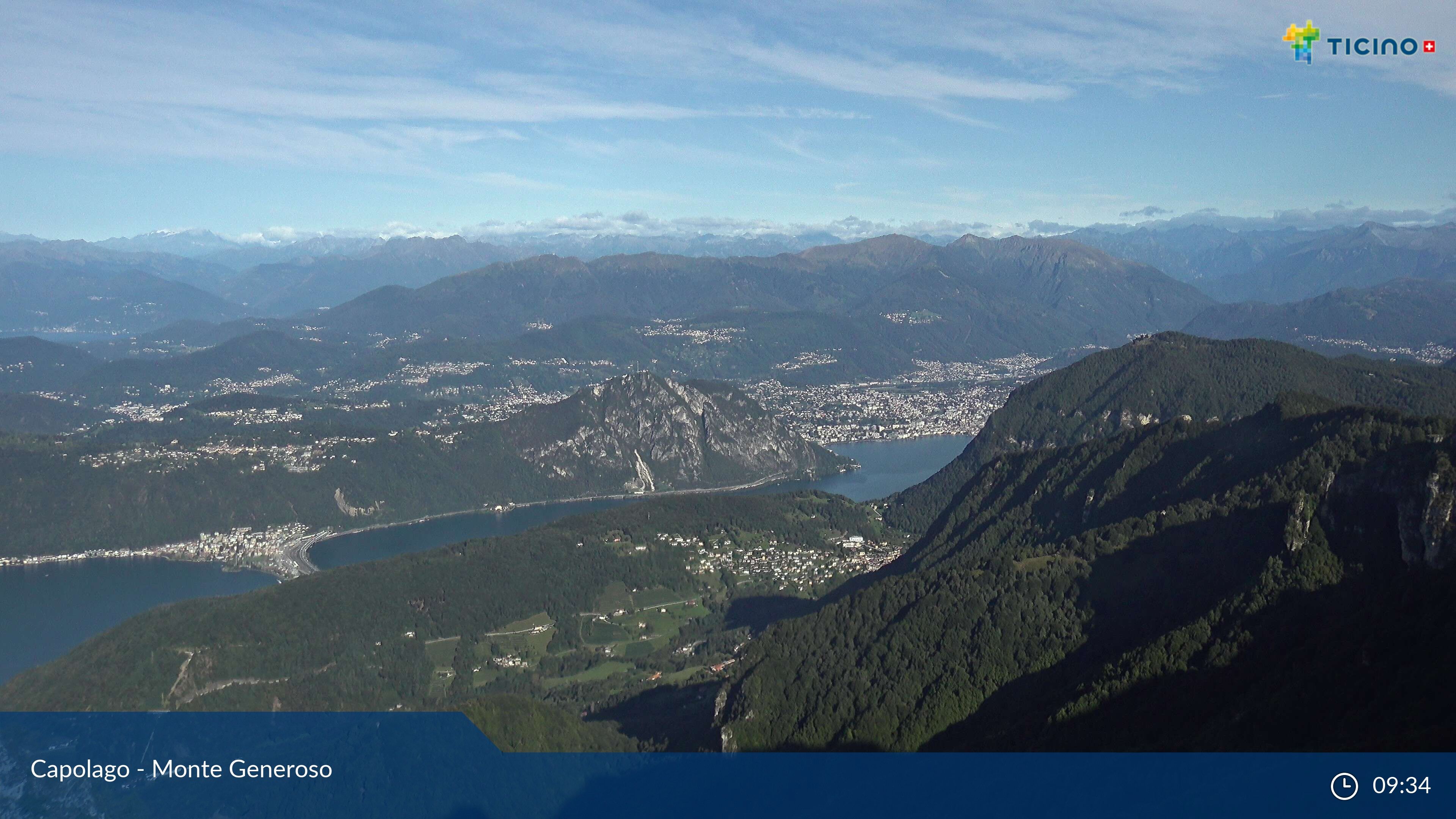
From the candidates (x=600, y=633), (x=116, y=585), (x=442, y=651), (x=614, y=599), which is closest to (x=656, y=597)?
(x=614, y=599)

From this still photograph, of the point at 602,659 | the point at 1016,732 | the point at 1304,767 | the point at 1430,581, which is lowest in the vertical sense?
the point at 602,659

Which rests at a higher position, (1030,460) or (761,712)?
(1030,460)

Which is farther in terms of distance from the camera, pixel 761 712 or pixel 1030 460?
pixel 1030 460

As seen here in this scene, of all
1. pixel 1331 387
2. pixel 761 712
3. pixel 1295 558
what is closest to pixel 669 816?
pixel 761 712

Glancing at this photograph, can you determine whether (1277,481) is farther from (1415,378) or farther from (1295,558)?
(1415,378)

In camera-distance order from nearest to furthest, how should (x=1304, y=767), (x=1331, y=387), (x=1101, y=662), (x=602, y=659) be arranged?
1. (x=1304, y=767)
2. (x=1101, y=662)
3. (x=602, y=659)
4. (x=1331, y=387)

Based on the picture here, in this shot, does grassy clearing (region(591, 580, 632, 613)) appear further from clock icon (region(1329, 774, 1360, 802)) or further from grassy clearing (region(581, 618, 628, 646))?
clock icon (region(1329, 774, 1360, 802))
